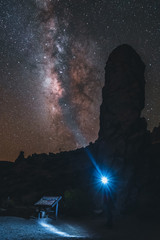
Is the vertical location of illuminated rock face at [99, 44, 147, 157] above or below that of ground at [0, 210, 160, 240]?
above

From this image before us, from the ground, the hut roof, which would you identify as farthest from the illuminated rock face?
the ground

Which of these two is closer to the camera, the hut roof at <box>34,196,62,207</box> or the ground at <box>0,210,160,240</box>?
the ground at <box>0,210,160,240</box>

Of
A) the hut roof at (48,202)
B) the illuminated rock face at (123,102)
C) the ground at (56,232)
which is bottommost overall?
the ground at (56,232)

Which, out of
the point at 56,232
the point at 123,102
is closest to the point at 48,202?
the point at 56,232

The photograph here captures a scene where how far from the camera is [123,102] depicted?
96.3ft

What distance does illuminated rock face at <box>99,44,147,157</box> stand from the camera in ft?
92.2

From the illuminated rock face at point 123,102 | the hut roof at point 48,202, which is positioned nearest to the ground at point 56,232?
the hut roof at point 48,202

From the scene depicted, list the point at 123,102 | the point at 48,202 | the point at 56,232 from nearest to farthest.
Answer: the point at 56,232 < the point at 48,202 < the point at 123,102

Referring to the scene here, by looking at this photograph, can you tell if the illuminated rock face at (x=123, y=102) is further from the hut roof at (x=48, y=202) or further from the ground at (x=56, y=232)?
the ground at (x=56, y=232)

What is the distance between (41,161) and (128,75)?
3150 centimetres

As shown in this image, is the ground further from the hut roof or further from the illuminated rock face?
the illuminated rock face

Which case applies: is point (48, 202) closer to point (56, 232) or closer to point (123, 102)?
point (56, 232)

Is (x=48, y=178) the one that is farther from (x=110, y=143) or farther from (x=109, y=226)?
(x=109, y=226)

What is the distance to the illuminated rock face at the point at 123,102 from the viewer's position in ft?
92.2
